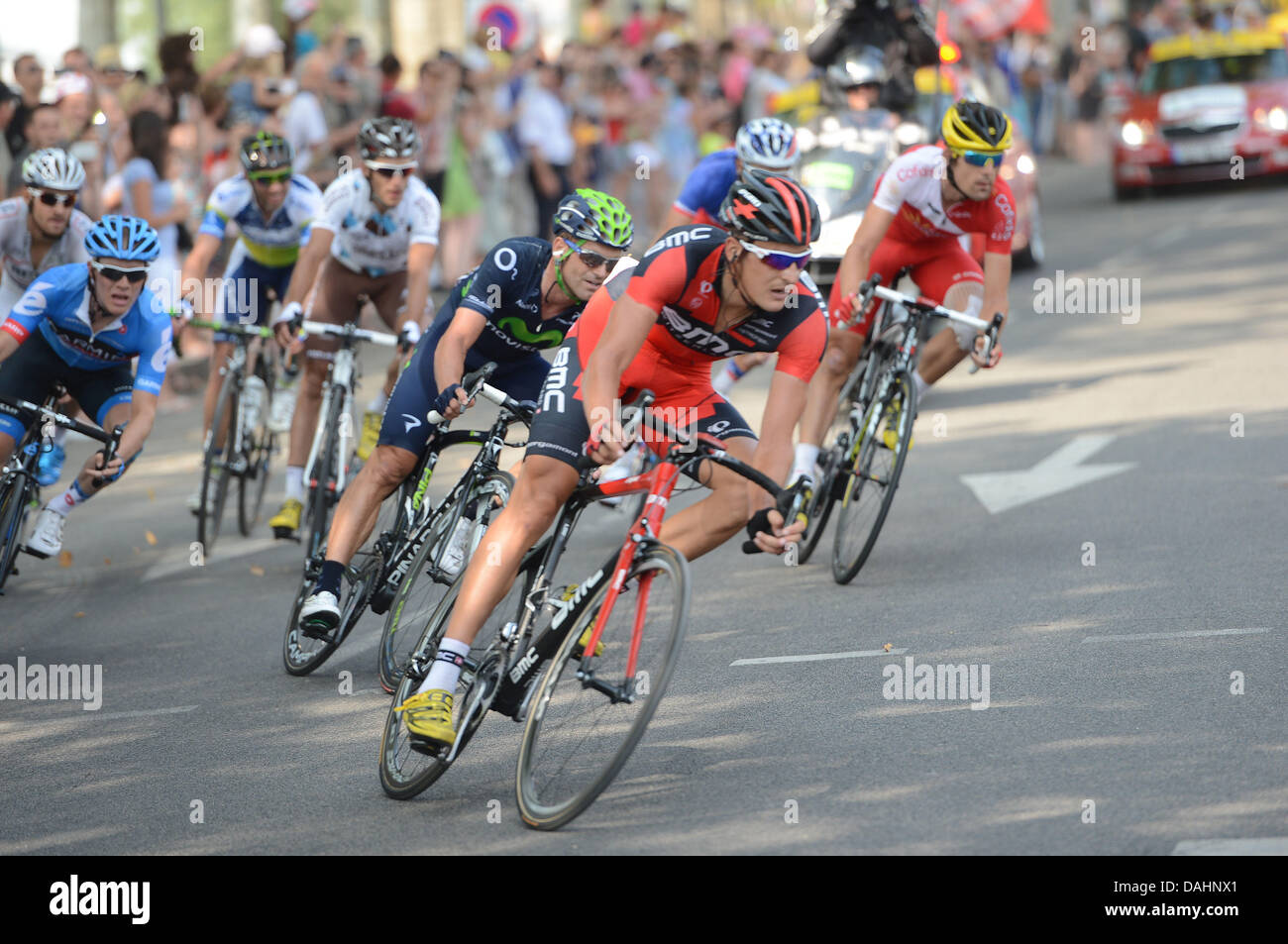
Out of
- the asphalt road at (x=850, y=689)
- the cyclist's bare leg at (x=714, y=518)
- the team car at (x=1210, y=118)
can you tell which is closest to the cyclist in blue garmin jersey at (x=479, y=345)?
the asphalt road at (x=850, y=689)

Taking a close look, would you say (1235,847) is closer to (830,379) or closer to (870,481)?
(870,481)

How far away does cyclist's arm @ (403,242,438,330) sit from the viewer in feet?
30.0

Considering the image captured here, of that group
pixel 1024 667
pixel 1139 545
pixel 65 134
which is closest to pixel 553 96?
pixel 65 134

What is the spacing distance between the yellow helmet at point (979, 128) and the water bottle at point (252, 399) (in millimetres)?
4030

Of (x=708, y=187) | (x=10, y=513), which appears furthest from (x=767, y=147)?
(x=10, y=513)

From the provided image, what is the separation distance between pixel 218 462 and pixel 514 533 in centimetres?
447

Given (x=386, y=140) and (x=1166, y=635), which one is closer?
(x=1166, y=635)

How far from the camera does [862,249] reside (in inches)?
350

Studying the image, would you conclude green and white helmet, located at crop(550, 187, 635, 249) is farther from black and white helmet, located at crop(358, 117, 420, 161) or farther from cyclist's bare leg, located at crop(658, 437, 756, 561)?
black and white helmet, located at crop(358, 117, 420, 161)

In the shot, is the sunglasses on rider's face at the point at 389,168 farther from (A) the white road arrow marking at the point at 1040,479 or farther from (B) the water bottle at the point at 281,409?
(A) the white road arrow marking at the point at 1040,479

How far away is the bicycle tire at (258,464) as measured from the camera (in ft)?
33.6

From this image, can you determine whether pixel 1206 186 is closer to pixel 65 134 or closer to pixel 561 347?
pixel 65 134

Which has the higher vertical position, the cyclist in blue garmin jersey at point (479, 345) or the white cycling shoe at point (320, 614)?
the cyclist in blue garmin jersey at point (479, 345)

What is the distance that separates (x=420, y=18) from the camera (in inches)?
1372
